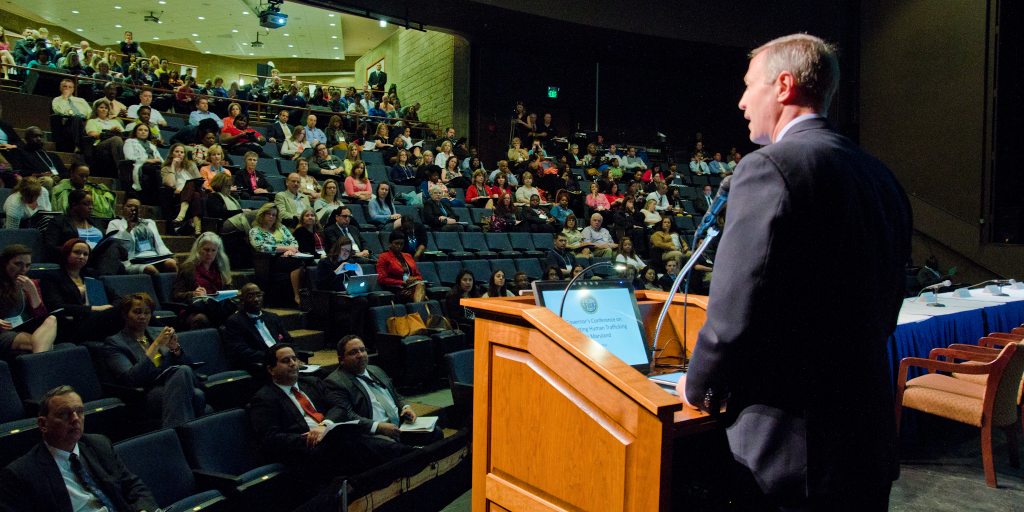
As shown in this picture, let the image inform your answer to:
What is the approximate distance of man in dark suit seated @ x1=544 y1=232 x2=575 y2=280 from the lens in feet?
20.5

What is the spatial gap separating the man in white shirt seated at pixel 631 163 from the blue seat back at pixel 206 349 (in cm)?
813

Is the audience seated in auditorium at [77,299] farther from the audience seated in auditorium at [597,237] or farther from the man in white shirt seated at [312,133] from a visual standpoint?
the audience seated in auditorium at [597,237]

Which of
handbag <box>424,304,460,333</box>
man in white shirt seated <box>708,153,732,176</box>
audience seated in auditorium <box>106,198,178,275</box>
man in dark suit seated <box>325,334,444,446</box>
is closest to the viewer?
man in dark suit seated <box>325,334,444,446</box>

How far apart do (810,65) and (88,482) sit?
2.39 metres

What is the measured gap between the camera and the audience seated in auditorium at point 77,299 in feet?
10.2

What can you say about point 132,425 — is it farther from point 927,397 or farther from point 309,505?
point 927,397

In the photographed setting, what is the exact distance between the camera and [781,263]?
0.91 m

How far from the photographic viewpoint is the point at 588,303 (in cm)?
157

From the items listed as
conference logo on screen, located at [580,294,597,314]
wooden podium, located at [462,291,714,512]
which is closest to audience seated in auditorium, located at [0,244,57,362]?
wooden podium, located at [462,291,714,512]

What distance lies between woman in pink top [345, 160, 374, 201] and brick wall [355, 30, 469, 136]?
4642mm

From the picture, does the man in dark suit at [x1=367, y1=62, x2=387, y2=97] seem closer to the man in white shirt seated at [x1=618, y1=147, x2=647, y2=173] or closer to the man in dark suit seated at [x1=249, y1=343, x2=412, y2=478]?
the man in white shirt seated at [x1=618, y1=147, x2=647, y2=173]

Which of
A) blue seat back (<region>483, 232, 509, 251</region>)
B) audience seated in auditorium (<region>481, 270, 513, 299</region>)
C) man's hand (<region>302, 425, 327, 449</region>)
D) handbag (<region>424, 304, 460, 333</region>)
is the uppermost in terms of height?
blue seat back (<region>483, 232, 509, 251</region>)

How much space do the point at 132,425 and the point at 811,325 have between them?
2.92 meters

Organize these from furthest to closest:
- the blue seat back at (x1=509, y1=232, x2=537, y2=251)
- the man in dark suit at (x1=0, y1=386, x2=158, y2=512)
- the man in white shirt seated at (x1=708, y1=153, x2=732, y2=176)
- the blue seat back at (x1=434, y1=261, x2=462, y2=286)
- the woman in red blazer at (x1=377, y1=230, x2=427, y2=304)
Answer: the man in white shirt seated at (x1=708, y1=153, x2=732, y2=176)
the blue seat back at (x1=509, y1=232, x2=537, y2=251)
the blue seat back at (x1=434, y1=261, x2=462, y2=286)
the woman in red blazer at (x1=377, y1=230, x2=427, y2=304)
the man in dark suit at (x1=0, y1=386, x2=158, y2=512)
